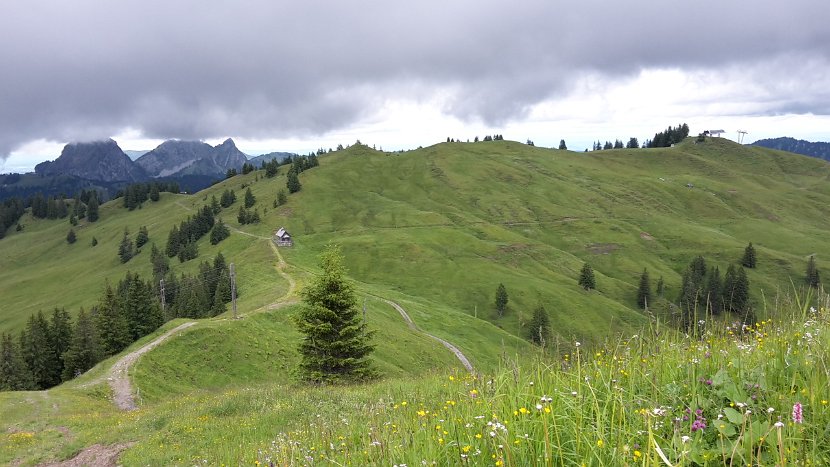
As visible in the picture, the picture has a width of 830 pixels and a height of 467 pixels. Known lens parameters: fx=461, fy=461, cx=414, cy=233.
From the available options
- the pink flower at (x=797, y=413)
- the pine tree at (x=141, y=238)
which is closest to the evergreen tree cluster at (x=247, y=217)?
the pine tree at (x=141, y=238)

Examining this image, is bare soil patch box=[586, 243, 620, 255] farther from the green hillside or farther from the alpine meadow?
the alpine meadow

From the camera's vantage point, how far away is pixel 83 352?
60.2m

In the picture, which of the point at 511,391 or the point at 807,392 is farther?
the point at 511,391

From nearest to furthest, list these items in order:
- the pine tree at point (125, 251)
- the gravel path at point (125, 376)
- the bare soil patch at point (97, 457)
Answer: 1. the bare soil patch at point (97, 457)
2. the gravel path at point (125, 376)
3. the pine tree at point (125, 251)

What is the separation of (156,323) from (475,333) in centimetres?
5565

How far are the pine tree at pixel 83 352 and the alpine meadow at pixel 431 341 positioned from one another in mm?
629

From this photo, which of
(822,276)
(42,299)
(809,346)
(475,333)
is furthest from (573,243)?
(42,299)

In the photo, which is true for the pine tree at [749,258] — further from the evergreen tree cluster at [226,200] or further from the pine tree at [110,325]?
the evergreen tree cluster at [226,200]

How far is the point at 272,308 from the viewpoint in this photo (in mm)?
58938

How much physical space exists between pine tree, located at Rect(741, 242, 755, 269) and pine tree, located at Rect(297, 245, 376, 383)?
16640 cm

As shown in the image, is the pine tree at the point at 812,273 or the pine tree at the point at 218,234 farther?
the pine tree at the point at 218,234

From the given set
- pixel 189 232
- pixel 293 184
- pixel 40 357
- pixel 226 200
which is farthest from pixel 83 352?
pixel 226 200

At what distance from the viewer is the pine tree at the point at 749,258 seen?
154 m

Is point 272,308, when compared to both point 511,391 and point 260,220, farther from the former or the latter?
point 260,220
